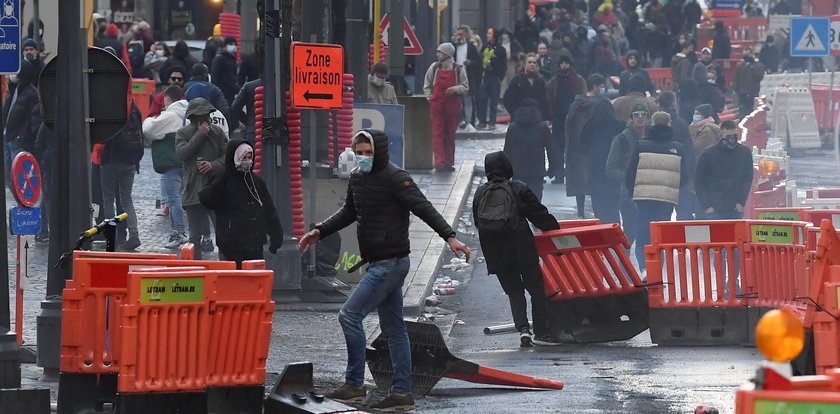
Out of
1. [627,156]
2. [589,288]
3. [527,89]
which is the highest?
[527,89]

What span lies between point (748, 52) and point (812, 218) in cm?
2276

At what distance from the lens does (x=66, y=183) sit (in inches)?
422

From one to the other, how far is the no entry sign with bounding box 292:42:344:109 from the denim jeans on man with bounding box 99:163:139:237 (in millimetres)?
3741

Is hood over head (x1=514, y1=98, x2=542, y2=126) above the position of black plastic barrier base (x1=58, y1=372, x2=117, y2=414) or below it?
above

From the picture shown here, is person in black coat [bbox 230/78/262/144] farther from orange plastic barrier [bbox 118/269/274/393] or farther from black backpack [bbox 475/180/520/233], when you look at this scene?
orange plastic barrier [bbox 118/269/274/393]

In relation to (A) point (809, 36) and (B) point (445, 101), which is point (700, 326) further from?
(A) point (809, 36)

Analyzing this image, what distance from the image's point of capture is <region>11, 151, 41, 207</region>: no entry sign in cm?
1182

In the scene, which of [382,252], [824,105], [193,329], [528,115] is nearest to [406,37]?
[528,115]

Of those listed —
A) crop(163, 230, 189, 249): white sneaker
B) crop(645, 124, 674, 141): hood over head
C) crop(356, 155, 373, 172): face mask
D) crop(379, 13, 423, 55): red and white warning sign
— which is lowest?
crop(163, 230, 189, 249): white sneaker

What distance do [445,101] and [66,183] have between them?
50.1 ft

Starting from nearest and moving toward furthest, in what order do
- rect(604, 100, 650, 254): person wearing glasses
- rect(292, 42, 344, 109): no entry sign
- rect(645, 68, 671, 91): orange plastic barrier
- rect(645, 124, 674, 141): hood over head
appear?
rect(292, 42, 344, 109): no entry sign, rect(645, 124, 674, 141): hood over head, rect(604, 100, 650, 254): person wearing glasses, rect(645, 68, 671, 91): orange plastic barrier

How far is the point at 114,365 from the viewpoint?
9.46 meters

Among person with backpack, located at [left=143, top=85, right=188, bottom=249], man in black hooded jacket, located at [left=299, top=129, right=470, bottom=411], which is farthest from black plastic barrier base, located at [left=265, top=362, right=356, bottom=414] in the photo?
person with backpack, located at [left=143, top=85, right=188, bottom=249]

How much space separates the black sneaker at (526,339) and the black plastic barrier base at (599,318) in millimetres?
205
